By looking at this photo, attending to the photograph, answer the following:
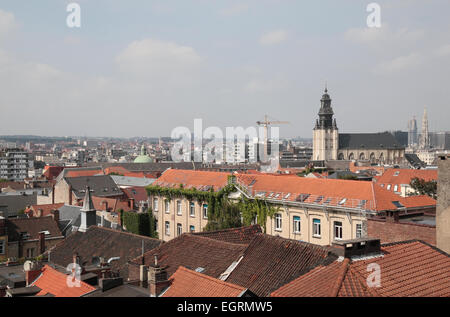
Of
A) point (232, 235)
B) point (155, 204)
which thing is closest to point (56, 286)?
point (232, 235)

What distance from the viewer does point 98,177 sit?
245ft

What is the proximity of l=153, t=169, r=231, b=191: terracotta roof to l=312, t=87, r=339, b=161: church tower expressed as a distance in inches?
5390

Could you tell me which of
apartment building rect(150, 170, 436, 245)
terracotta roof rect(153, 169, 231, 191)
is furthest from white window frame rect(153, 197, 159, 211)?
apartment building rect(150, 170, 436, 245)

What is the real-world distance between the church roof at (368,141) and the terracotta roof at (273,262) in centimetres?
16982

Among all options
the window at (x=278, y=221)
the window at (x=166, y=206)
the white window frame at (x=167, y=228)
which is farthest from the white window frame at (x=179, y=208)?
the window at (x=278, y=221)

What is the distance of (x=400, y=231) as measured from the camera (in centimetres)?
2453

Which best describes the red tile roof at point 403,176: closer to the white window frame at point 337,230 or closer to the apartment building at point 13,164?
the white window frame at point 337,230

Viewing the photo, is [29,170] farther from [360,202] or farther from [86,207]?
[360,202]

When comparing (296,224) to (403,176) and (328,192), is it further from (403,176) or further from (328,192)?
(403,176)

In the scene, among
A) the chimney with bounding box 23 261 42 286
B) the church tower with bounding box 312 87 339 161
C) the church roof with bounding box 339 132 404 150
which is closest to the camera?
the chimney with bounding box 23 261 42 286

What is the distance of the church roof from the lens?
180625 millimetres

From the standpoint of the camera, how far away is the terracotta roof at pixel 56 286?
17420 mm

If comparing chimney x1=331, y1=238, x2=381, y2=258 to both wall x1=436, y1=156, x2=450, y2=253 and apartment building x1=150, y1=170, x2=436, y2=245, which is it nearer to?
wall x1=436, y1=156, x2=450, y2=253
